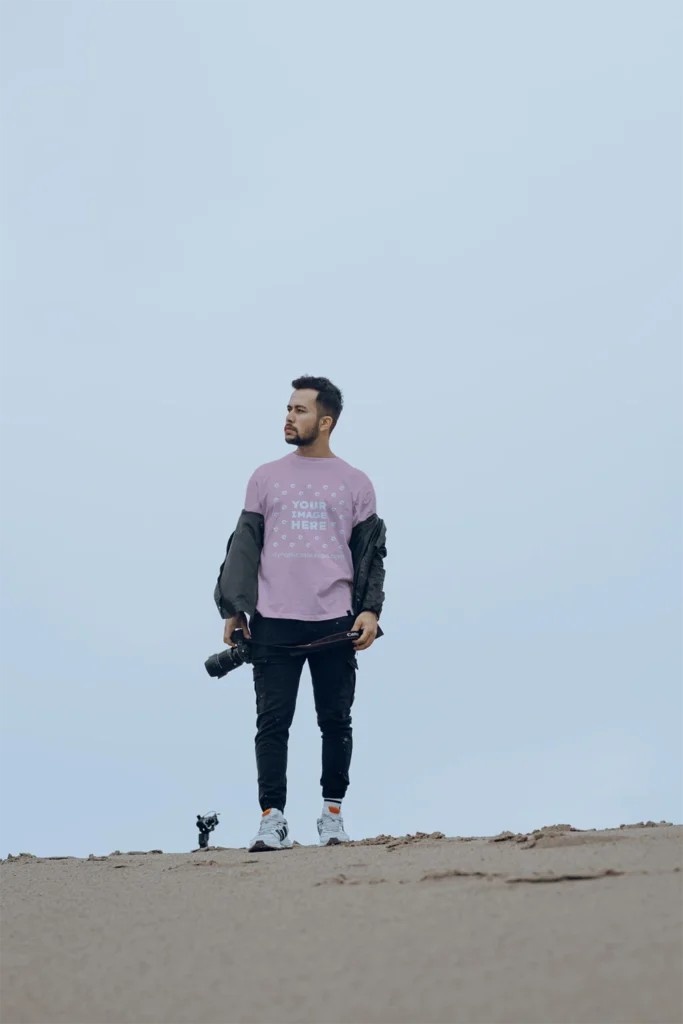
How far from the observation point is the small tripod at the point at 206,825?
5633mm

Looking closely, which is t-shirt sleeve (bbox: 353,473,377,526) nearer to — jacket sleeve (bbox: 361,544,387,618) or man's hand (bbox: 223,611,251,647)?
jacket sleeve (bbox: 361,544,387,618)

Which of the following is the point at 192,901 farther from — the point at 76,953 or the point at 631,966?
the point at 631,966

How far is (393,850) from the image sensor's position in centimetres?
403

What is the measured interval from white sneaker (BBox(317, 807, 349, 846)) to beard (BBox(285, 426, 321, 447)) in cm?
163

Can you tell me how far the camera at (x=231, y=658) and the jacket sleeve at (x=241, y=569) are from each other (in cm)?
12

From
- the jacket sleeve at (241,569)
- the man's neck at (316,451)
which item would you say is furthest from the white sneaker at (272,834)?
A: the man's neck at (316,451)

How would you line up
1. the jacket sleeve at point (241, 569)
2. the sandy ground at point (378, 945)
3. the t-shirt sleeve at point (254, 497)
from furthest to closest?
the t-shirt sleeve at point (254, 497), the jacket sleeve at point (241, 569), the sandy ground at point (378, 945)

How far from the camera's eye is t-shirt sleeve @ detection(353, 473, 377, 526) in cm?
527

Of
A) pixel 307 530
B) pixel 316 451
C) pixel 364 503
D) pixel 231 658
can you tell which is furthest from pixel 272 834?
pixel 316 451

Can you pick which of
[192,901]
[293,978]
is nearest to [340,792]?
[192,901]

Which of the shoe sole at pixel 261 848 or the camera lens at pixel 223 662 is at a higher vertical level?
the camera lens at pixel 223 662

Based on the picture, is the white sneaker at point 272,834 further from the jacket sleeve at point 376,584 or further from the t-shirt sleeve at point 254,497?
the t-shirt sleeve at point 254,497

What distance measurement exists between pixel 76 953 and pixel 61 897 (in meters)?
1.03

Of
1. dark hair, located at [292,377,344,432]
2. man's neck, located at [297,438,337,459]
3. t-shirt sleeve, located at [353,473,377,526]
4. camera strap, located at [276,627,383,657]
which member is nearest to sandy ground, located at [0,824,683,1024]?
camera strap, located at [276,627,383,657]
